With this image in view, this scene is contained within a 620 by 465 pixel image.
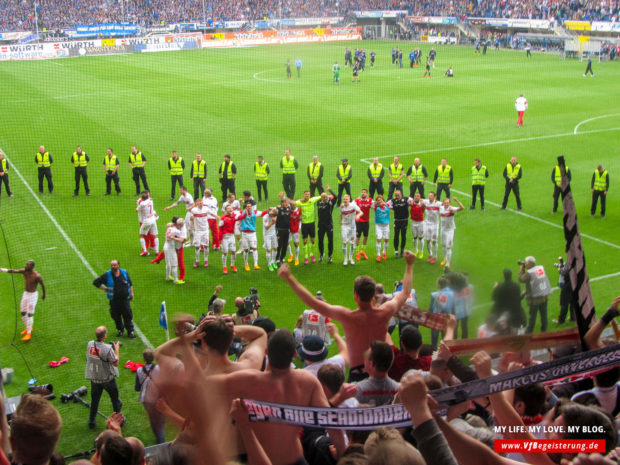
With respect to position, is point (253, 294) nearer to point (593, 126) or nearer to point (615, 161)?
point (615, 161)

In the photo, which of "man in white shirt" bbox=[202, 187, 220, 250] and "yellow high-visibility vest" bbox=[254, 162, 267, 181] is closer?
"man in white shirt" bbox=[202, 187, 220, 250]

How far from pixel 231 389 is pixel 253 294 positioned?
634 cm

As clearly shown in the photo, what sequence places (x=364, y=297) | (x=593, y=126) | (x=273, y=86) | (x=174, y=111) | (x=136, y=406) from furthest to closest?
(x=273, y=86), (x=174, y=111), (x=593, y=126), (x=136, y=406), (x=364, y=297)

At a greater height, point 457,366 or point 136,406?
point 457,366

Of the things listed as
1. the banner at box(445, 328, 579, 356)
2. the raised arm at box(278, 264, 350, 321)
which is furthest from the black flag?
the raised arm at box(278, 264, 350, 321)

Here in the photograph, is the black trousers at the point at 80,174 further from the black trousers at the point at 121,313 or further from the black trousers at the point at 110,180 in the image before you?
the black trousers at the point at 121,313

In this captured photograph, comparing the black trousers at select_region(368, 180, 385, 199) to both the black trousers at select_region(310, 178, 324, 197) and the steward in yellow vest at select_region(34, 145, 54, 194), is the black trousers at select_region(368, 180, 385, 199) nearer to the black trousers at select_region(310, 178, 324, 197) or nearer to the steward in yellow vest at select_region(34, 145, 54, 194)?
the black trousers at select_region(310, 178, 324, 197)

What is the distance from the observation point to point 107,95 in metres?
32.4

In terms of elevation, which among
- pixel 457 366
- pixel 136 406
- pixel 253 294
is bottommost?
pixel 136 406

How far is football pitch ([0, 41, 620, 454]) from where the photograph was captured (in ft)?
36.2

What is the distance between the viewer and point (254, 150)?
23.5 m

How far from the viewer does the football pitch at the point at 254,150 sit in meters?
11.0

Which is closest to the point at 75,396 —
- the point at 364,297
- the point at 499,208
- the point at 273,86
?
the point at 364,297

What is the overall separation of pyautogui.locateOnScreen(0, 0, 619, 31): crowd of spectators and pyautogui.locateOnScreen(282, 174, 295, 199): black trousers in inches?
A: 1660
